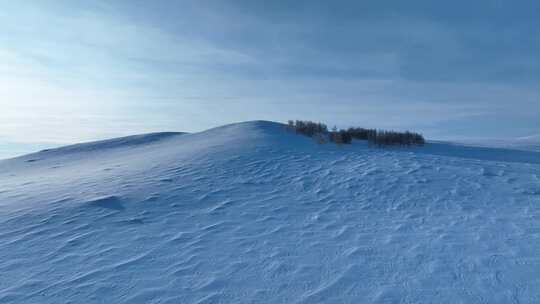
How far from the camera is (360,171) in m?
7.75

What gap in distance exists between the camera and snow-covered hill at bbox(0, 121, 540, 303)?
139 inches

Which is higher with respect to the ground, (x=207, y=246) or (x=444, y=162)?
(x=444, y=162)

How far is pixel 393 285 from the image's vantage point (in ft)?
11.5

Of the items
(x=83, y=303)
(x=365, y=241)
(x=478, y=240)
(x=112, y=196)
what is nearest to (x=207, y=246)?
(x=83, y=303)

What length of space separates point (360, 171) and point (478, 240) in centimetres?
342

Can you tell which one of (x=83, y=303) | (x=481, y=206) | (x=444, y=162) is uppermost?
(x=444, y=162)

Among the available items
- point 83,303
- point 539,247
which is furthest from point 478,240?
point 83,303

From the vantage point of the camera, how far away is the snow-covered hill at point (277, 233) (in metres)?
3.52

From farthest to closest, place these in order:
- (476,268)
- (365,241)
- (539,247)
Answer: (365,241) < (539,247) < (476,268)

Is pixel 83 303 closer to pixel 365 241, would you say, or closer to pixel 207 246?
pixel 207 246

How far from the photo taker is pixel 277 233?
4809 mm

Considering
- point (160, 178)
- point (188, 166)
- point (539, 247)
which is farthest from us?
point (188, 166)

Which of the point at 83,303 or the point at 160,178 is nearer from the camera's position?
the point at 83,303

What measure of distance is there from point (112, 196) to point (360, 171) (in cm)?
485
